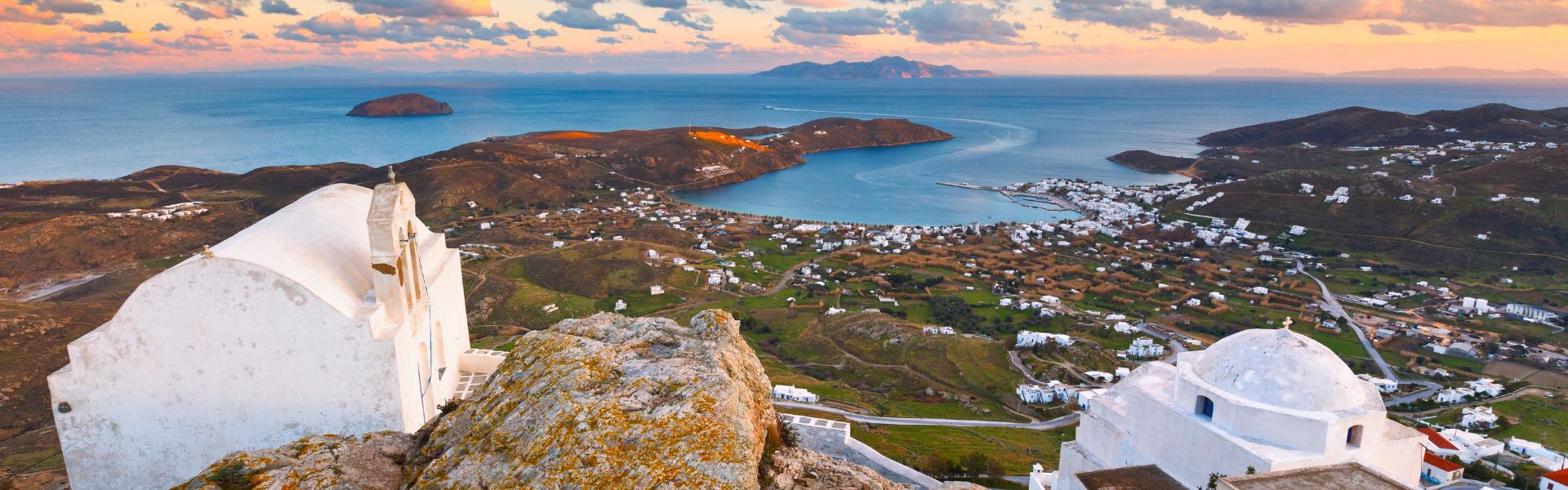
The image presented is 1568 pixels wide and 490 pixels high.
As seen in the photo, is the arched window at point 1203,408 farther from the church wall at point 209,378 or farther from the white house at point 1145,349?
the white house at point 1145,349

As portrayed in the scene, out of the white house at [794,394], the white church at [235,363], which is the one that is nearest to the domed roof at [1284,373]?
the white church at [235,363]

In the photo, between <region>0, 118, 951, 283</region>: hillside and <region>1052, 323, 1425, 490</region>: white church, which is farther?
<region>0, 118, 951, 283</region>: hillside

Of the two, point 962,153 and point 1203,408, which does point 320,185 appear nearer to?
point 1203,408

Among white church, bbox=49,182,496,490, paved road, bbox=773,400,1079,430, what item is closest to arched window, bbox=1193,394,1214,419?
white church, bbox=49,182,496,490

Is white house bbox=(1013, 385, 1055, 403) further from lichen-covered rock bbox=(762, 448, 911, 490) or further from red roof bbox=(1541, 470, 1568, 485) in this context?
lichen-covered rock bbox=(762, 448, 911, 490)

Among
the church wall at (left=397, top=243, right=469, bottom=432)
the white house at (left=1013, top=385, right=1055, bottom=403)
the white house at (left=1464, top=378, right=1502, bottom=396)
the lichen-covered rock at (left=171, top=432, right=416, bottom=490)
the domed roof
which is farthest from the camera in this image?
the white house at (left=1464, top=378, right=1502, bottom=396)
